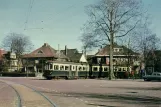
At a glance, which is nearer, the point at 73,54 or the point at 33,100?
the point at 33,100

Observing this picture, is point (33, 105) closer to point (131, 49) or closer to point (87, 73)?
point (87, 73)

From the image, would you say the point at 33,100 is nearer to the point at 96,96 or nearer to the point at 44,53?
the point at 96,96

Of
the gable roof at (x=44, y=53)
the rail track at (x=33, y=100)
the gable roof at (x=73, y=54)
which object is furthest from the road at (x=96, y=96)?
the gable roof at (x=73, y=54)

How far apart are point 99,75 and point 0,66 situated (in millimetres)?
51227

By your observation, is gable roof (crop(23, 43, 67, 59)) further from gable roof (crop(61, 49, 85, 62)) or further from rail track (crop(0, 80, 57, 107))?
rail track (crop(0, 80, 57, 107))

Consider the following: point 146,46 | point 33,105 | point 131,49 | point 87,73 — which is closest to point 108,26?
point 87,73

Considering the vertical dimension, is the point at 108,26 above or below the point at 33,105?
above

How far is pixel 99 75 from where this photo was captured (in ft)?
251

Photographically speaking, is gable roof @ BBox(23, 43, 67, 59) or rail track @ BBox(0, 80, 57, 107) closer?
rail track @ BBox(0, 80, 57, 107)

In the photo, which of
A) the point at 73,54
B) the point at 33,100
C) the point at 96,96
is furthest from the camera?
the point at 73,54

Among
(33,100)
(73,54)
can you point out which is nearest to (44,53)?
(73,54)

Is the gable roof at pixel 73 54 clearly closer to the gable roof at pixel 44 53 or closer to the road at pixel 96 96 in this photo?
the gable roof at pixel 44 53

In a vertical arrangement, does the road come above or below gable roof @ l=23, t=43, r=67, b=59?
below

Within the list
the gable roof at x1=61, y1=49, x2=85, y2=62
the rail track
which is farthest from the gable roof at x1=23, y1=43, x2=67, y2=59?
the rail track
